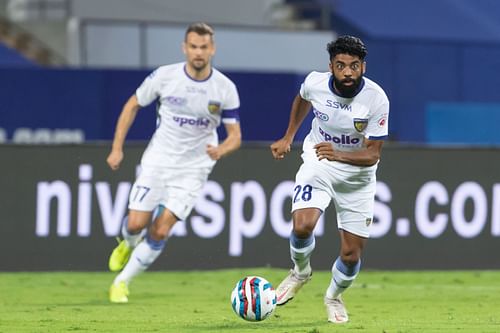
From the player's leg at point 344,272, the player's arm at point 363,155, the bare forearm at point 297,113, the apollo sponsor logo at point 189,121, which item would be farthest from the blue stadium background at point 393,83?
the player's arm at point 363,155

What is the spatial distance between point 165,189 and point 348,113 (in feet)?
10.5

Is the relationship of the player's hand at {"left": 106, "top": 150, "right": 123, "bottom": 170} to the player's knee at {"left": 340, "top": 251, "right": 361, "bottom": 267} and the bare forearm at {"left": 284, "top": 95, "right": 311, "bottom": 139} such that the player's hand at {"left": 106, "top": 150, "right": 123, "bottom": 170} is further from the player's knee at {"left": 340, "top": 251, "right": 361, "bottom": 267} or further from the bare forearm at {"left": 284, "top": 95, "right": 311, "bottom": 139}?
the player's knee at {"left": 340, "top": 251, "right": 361, "bottom": 267}

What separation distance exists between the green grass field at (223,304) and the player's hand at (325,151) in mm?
1237

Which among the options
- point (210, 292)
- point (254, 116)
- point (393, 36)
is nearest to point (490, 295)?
point (210, 292)

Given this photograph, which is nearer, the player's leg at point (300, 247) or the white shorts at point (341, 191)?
the player's leg at point (300, 247)

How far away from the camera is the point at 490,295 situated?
1429 centimetres

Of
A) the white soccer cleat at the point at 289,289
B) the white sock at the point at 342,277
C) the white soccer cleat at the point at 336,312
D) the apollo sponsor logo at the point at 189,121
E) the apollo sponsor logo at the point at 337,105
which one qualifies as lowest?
the white soccer cleat at the point at 336,312

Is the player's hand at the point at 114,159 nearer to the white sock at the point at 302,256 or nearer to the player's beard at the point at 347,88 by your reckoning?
the white sock at the point at 302,256

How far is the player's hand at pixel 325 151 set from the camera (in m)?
10.6

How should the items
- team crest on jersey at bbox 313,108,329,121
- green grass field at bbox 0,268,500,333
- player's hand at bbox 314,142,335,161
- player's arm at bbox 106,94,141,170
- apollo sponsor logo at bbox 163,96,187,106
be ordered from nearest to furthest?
player's hand at bbox 314,142,335,161 → green grass field at bbox 0,268,500,333 → team crest on jersey at bbox 313,108,329,121 → player's arm at bbox 106,94,141,170 → apollo sponsor logo at bbox 163,96,187,106

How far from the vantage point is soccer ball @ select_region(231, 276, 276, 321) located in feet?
33.4

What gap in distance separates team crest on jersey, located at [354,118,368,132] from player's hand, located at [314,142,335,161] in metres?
0.28

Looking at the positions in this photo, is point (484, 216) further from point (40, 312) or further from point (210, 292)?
point (40, 312)

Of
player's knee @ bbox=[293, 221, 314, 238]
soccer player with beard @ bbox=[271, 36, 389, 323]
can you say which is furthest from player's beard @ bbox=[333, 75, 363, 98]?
player's knee @ bbox=[293, 221, 314, 238]
